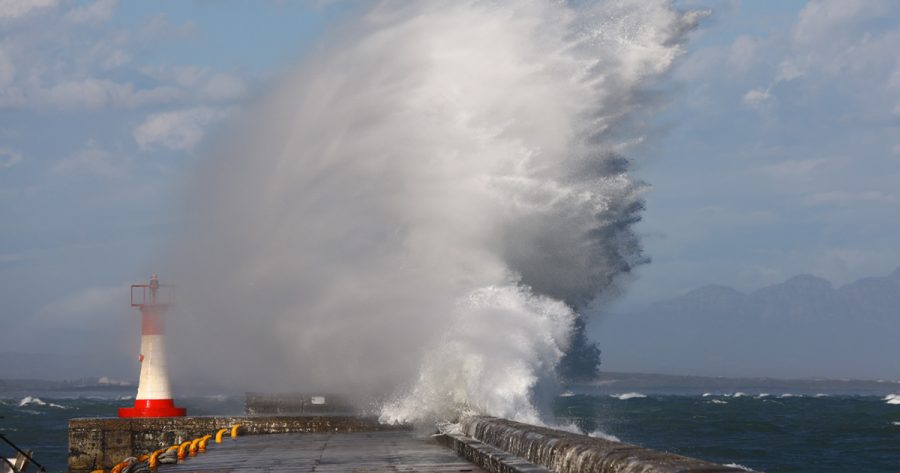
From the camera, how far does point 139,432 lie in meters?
23.6

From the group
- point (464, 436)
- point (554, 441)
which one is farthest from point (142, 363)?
point (554, 441)

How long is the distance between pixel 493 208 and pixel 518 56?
4051 mm

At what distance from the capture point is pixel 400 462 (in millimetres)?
14203

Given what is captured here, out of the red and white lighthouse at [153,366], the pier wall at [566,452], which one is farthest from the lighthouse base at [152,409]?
the pier wall at [566,452]

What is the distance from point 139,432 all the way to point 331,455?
889 centimetres

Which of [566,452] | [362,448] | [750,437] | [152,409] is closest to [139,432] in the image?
[152,409]

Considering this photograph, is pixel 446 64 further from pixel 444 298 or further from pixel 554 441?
pixel 554 441

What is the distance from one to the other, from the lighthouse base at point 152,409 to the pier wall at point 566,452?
12192 millimetres

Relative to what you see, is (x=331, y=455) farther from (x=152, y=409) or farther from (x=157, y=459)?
(x=152, y=409)

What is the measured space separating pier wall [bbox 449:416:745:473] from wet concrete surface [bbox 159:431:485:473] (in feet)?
1.38

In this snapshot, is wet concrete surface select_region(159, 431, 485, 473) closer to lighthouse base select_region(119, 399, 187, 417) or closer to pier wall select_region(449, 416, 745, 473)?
pier wall select_region(449, 416, 745, 473)

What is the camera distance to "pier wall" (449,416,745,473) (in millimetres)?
8547

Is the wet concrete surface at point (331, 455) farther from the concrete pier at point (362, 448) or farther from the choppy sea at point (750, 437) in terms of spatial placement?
the choppy sea at point (750, 437)

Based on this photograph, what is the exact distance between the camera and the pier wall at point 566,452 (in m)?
8.55
